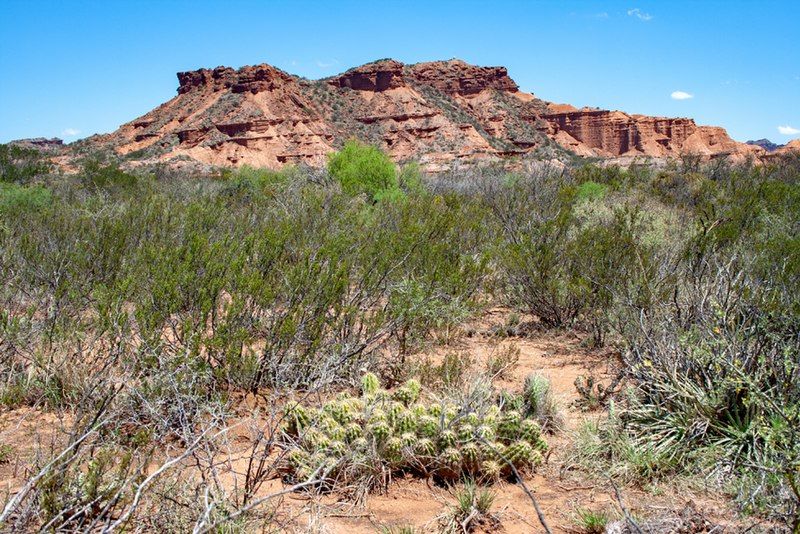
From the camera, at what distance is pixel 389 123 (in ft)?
219

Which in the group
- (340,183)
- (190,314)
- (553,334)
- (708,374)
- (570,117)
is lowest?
(553,334)

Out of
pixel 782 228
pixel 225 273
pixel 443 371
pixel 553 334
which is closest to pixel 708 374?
pixel 443 371

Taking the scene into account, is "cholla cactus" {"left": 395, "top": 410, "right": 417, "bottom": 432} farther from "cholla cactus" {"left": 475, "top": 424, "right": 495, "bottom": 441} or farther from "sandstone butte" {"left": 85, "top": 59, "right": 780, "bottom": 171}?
"sandstone butte" {"left": 85, "top": 59, "right": 780, "bottom": 171}

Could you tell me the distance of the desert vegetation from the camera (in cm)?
312

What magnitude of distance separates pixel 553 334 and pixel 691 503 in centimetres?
439

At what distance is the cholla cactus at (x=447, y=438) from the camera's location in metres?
3.70

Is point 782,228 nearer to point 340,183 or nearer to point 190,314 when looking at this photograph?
point 190,314

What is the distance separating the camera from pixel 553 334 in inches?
293

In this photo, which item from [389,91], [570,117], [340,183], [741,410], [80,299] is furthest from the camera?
[570,117]

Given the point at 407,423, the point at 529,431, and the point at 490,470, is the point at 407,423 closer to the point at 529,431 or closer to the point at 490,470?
the point at 490,470

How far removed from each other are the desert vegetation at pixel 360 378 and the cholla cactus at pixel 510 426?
0.01 metres

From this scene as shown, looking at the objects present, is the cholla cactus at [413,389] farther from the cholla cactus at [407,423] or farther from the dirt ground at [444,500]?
the dirt ground at [444,500]

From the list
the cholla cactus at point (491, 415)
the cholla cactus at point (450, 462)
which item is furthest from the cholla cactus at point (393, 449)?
the cholla cactus at point (491, 415)

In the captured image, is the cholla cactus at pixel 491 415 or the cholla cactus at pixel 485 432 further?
the cholla cactus at pixel 491 415
